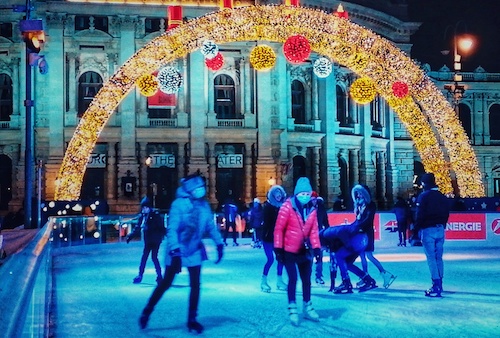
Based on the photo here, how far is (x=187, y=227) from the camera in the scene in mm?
7934

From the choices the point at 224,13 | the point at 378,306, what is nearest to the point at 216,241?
the point at 378,306

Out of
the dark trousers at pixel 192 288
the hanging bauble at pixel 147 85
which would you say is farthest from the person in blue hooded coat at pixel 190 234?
the hanging bauble at pixel 147 85

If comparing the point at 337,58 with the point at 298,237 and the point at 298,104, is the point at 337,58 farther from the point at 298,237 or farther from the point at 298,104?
the point at 298,237

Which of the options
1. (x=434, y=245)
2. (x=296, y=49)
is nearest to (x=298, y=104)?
(x=296, y=49)

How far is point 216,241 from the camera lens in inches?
325

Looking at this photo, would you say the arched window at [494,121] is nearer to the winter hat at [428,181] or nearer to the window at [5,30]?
the window at [5,30]

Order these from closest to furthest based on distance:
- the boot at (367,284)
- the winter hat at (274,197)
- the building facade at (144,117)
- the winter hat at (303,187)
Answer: the winter hat at (303,187) < the winter hat at (274,197) < the boot at (367,284) < the building facade at (144,117)

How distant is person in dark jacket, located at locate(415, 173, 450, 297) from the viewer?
1059 cm

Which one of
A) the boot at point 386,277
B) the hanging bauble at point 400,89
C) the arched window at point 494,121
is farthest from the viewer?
the arched window at point 494,121

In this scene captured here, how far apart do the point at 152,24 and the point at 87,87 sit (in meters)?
5.02

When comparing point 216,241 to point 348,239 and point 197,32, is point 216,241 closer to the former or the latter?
point 348,239

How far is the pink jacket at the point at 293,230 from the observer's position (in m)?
8.48

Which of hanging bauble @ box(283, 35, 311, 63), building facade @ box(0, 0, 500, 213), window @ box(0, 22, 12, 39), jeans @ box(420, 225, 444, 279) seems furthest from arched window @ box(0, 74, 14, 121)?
jeans @ box(420, 225, 444, 279)

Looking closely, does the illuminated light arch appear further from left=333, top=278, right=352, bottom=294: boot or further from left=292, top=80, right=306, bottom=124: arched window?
left=292, top=80, right=306, bottom=124: arched window
